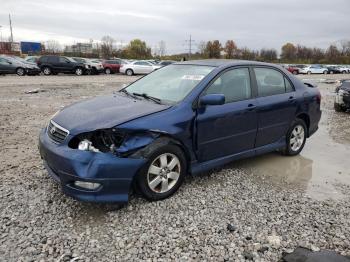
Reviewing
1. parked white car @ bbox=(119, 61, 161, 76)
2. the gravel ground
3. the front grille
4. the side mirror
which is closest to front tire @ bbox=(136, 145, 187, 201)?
the gravel ground

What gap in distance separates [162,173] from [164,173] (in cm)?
3

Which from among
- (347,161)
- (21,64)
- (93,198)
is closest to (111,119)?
(93,198)

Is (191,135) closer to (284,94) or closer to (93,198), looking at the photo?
(93,198)

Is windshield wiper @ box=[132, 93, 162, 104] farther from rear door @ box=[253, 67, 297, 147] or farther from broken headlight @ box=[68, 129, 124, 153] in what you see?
rear door @ box=[253, 67, 297, 147]

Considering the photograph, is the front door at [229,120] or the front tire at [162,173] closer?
the front tire at [162,173]

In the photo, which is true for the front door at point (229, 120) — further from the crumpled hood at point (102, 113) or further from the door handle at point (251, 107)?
the crumpled hood at point (102, 113)

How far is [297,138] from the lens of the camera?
597 centimetres

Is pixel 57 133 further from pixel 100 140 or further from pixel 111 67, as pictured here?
pixel 111 67

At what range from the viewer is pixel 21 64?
24.7m

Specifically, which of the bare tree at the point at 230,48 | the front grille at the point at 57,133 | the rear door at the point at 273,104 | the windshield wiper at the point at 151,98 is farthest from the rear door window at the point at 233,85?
the bare tree at the point at 230,48

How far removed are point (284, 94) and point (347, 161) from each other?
170cm

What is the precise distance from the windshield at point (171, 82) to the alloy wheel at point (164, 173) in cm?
75

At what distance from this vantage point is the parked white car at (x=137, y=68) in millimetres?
30359

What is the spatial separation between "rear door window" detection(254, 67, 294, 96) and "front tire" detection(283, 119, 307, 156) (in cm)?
62
